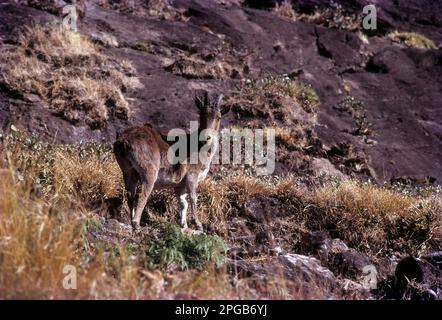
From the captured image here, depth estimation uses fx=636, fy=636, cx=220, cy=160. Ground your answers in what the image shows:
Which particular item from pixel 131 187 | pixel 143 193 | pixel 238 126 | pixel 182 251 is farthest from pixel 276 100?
pixel 182 251

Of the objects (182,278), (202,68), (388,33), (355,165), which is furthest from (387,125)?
(182,278)

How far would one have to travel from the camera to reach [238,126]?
54.0 feet

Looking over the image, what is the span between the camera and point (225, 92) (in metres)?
18.0

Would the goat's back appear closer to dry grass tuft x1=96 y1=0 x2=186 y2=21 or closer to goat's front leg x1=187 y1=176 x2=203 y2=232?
goat's front leg x1=187 y1=176 x2=203 y2=232

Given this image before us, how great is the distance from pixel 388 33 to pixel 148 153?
17.3m

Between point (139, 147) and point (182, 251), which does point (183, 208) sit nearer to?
point (139, 147)

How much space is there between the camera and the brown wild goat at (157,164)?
9867 mm

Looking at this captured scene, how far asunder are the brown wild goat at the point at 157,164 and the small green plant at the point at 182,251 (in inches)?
75.1

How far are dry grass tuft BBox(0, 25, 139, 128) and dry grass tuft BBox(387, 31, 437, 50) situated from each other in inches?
460

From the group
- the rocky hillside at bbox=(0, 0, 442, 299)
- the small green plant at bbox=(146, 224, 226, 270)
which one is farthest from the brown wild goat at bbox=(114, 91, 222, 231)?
the small green plant at bbox=(146, 224, 226, 270)

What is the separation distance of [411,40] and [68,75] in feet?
46.4

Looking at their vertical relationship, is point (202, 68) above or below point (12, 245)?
above

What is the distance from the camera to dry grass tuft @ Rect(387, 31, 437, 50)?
2428 cm
